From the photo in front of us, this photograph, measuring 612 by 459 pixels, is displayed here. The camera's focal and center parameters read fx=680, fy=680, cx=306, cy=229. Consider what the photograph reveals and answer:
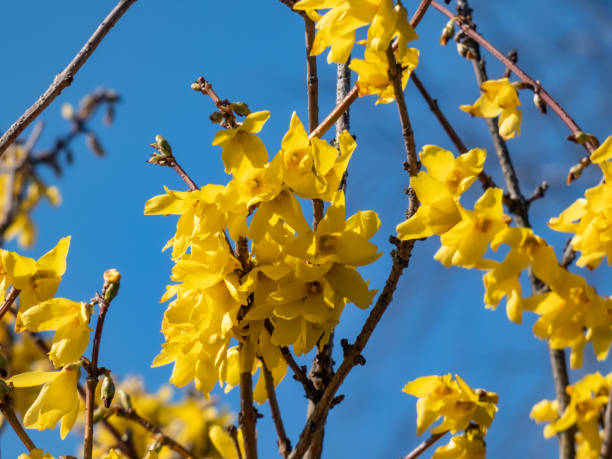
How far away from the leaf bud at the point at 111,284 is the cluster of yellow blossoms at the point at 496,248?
0.57 metres

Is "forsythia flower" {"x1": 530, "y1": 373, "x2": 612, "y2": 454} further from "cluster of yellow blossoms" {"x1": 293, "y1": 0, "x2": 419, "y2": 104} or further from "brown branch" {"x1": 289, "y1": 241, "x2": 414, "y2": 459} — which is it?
"cluster of yellow blossoms" {"x1": 293, "y1": 0, "x2": 419, "y2": 104}

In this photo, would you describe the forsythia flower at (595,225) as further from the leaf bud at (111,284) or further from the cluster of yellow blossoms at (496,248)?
the leaf bud at (111,284)

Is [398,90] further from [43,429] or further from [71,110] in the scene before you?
[71,110]

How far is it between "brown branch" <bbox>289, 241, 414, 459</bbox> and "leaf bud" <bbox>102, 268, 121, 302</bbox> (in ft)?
1.49

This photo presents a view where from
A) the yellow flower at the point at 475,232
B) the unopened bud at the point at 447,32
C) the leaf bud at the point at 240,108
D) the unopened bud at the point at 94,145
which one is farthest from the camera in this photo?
the unopened bud at the point at 94,145

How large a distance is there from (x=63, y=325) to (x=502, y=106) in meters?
1.18

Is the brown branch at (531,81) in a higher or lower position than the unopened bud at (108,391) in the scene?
higher

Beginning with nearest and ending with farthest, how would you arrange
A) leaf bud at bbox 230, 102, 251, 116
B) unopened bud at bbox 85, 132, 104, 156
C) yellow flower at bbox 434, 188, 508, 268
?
yellow flower at bbox 434, 188, 508, 268, leaf bud at bbox 230, 102, 251, 116, unopened bud at bbox 85, 132, 104, 156

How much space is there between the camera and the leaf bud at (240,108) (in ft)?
4.04

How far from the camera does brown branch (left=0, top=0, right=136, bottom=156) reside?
49.2 inches

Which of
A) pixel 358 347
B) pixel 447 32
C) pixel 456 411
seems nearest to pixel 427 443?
pixel 456 411

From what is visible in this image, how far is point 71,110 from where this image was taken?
4688 millimetres

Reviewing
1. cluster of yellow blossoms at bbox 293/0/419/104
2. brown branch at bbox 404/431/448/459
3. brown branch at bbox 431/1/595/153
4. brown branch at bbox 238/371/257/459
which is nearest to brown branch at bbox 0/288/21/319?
brown branch at bbox 238/371/257/459

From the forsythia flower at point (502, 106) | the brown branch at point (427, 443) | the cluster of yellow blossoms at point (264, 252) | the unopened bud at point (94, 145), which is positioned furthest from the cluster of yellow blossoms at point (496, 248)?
the unopened bud at point (94, 145)
